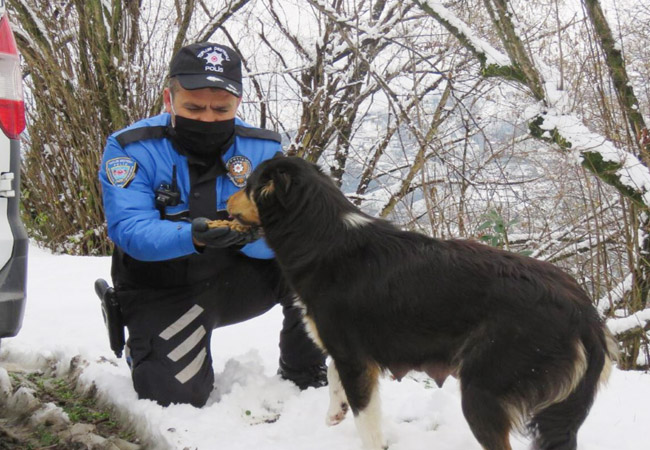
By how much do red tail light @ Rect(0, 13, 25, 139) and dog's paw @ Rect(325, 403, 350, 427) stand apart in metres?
1.82

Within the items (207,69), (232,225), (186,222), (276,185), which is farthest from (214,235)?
(207,69)

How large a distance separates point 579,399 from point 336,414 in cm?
115

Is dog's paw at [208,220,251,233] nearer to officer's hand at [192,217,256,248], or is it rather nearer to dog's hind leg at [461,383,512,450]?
officer's hand at [192,217,256,248]

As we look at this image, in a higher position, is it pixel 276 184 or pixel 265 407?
pixel 276 184

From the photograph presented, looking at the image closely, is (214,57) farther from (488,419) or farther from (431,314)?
(488,419)

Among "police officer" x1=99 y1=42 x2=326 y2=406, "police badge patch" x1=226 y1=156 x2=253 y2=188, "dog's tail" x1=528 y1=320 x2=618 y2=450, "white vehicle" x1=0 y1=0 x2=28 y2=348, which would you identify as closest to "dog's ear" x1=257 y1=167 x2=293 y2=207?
"police officer" x1=99 y1=42 x2=326 y2=406

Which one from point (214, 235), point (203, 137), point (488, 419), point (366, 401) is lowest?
point (366, 401)

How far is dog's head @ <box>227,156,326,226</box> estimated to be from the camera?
110 inches

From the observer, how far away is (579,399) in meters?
2.31

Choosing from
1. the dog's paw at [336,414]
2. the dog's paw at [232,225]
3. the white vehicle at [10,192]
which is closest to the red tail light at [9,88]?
the white vehicle at [10,192]

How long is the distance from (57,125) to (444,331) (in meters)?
6.68

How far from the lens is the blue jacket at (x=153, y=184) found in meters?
3.01

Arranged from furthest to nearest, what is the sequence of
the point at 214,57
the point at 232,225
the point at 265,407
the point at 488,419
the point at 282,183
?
the point at 214,57 → the point at 265,407 → the point at 232,225 → the point at 282,183 → the point at 488,419

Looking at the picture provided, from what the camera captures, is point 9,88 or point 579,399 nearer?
point 579,399
